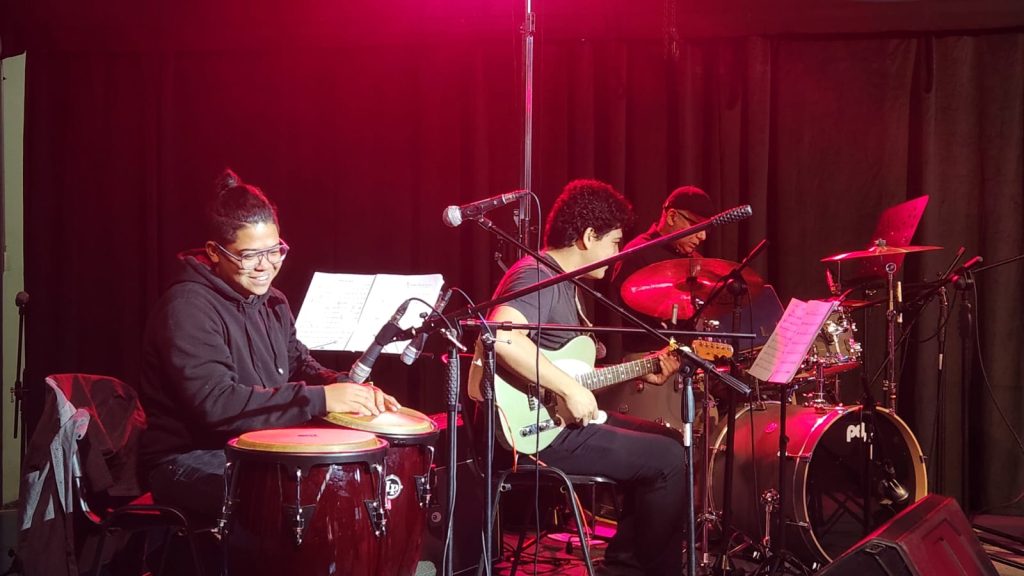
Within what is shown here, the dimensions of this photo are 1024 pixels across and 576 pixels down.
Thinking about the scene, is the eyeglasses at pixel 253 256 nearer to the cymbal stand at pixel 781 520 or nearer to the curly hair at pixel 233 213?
the curly hair at pixel 233 213

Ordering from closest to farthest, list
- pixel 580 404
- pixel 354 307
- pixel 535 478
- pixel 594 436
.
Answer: pixel 535 478 → pixel 580 404 → pixel 594 436 → pixel 354 307

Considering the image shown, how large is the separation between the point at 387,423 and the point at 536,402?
2.52 ft

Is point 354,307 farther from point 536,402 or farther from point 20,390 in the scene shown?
point 20,390

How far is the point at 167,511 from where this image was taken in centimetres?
290

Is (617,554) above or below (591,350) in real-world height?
below

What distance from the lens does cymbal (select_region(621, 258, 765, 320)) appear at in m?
3.98

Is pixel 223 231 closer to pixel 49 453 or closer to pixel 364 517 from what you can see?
pixel 49 453

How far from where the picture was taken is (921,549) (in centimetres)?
280

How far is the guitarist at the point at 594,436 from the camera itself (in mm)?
3385

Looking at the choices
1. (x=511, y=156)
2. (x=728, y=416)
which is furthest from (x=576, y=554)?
(x=511, y=156)

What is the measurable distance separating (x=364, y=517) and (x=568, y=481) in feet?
2.90

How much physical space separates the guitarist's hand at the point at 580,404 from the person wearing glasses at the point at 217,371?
2.21 feet

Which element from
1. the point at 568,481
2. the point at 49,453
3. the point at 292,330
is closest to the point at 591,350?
the point at 568,481

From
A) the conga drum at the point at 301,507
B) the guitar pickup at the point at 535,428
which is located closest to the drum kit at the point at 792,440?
the guitar pickup at the point at 535,428
